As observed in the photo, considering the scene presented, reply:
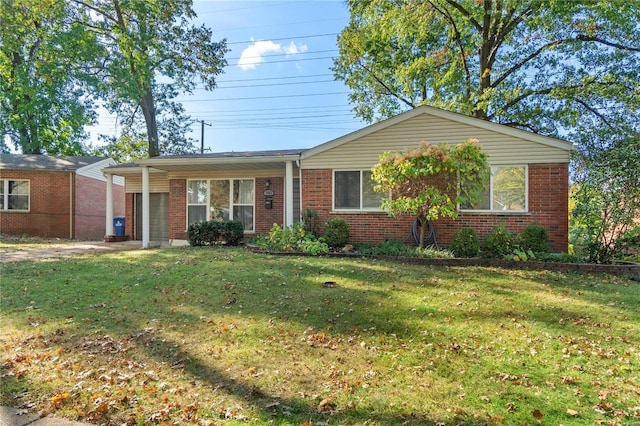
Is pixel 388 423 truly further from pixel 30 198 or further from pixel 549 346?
pixel 30 198

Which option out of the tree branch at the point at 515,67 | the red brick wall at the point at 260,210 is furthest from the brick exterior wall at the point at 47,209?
the tree branch at the point at 515,67

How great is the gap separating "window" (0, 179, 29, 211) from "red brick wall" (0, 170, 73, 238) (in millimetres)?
228

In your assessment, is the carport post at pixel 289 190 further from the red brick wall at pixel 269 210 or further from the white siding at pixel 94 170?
the white siding at pixel 94 170

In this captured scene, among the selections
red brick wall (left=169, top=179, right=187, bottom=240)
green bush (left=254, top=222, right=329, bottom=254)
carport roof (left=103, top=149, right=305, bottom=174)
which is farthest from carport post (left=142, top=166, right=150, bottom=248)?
green bush (left=254, top=222, right=329, bottom=254)

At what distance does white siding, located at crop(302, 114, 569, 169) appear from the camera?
9898 mm

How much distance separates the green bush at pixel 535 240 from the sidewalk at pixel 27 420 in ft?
30.7

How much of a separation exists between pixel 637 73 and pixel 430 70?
7.74 meters

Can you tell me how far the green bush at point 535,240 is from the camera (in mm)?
9020

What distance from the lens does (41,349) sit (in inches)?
159

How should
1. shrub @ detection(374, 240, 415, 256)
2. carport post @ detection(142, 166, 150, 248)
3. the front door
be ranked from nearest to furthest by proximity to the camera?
shrub @ detection(374, 240, 415, 256) < carport post @ detection(142, 166, 150, 248) < the front door

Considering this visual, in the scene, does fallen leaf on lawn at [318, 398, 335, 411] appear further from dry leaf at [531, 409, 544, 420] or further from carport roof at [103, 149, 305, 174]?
carport roof at [103, 149, 305, 174]

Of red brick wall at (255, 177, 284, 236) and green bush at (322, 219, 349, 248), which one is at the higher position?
red brick wall at (255, 177, 284, 236)

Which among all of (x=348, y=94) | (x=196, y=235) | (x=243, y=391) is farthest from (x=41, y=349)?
(x=348, y=94)

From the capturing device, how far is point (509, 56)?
15.7 metres
